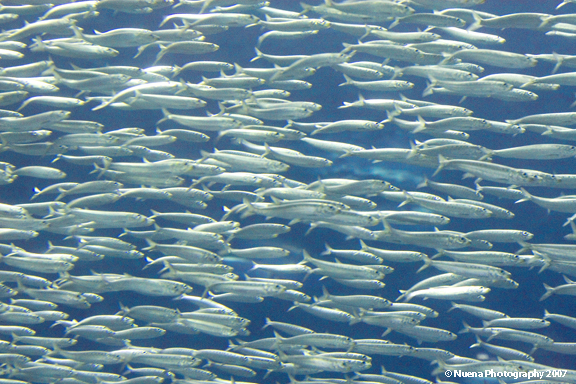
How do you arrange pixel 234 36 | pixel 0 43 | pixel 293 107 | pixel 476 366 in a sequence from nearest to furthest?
pixel 476 366
pixel 293 107
pixel 0 43
pixel 234 36

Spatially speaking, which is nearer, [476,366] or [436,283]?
[476,366]

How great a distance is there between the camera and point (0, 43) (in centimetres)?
500

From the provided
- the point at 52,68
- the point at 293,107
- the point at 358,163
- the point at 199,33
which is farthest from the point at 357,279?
the point at 52,68

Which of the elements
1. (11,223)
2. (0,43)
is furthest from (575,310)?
(0,43)

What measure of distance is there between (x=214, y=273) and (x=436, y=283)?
8.42ft

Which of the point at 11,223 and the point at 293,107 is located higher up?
the point at 293,107

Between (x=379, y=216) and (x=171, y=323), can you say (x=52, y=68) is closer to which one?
(x=171, y=323)

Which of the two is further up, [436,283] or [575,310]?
[436,283]

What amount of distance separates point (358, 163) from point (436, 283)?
3.13 m

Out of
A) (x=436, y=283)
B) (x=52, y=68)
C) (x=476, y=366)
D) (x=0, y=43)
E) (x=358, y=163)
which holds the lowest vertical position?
(x=476, y=366)

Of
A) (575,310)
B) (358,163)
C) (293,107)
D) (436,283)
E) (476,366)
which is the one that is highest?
(293,107)

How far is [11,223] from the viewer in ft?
14.6

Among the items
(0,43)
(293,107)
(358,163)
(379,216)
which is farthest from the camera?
(358,163)

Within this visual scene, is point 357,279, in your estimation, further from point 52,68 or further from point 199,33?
point 52,68
